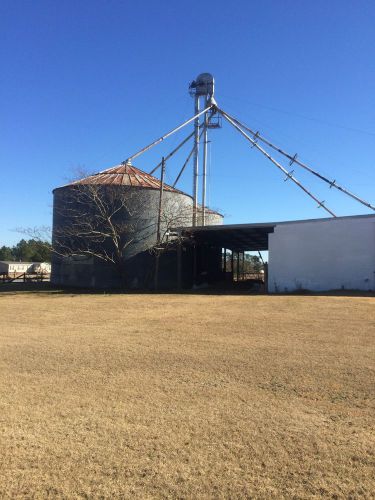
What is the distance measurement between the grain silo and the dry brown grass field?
1765 centimetres

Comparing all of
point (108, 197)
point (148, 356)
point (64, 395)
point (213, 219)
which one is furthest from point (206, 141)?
point (64, 395)

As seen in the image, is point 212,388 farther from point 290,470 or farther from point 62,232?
point 62,232

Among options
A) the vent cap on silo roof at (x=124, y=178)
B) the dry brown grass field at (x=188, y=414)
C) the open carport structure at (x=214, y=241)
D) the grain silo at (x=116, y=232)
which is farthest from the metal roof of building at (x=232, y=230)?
the dry brown grass field at (x=188, y=414)

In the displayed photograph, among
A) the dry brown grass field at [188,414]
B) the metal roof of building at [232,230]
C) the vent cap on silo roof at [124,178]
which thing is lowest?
the dry brown grass field at [188,414]

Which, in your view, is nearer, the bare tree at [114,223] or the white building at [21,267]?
the bare tree at [114,223]

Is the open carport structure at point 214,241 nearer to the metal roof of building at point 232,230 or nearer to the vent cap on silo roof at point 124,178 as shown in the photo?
the metal roof of building at point 232,230

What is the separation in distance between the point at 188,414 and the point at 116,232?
76.7ft

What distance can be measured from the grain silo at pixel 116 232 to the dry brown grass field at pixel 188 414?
1765cm

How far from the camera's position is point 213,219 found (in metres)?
38.7

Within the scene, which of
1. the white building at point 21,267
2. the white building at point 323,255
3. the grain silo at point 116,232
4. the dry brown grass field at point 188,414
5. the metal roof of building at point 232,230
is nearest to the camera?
the dry brown grass field at point 188,414

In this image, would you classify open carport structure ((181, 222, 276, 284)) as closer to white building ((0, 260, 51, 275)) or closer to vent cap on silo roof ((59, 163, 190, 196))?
vent cap on silo roof ((59, 163, 190, 196))

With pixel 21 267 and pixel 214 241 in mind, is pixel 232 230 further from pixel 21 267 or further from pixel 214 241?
pixel 21 267

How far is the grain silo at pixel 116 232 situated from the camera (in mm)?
28281

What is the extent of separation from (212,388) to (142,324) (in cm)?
664
